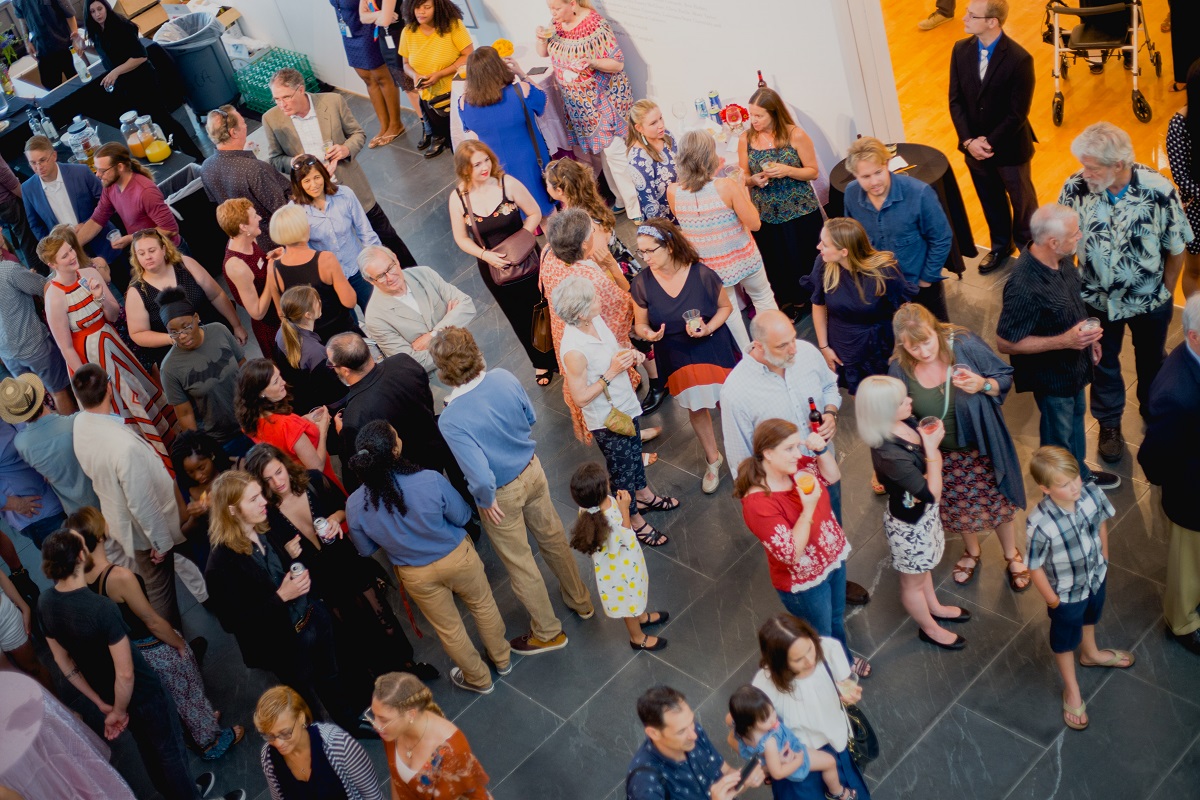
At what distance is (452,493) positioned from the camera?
461cm

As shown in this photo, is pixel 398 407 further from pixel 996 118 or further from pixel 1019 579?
pixel 996 118

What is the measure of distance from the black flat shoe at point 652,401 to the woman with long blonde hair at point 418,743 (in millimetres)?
2846

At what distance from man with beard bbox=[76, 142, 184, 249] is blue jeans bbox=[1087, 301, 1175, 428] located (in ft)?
17.9

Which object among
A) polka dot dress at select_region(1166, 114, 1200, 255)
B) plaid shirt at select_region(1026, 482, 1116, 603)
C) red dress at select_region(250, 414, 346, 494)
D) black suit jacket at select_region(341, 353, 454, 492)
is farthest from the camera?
polka dot dress at select_region(1166, 114, 1200, 255)

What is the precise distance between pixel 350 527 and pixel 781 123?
3.12m

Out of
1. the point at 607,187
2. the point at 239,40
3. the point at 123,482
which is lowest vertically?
the point at 607,187

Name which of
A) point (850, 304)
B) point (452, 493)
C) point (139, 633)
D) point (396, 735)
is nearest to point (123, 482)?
point (139, 633)

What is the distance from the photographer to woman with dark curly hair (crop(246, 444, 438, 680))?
15.1ft

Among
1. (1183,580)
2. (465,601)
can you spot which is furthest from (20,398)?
(1183,580)

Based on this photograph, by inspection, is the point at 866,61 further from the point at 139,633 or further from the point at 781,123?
the point at 139,633

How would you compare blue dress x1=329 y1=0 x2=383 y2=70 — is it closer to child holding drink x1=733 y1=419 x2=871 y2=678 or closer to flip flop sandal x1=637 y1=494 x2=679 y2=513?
flip flop sandal x1=637 y1=494 x2=679 y2=513

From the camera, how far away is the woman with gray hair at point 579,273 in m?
5.25

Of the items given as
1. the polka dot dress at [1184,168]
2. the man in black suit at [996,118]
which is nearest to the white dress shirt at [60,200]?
the man in black suit at [996,118]

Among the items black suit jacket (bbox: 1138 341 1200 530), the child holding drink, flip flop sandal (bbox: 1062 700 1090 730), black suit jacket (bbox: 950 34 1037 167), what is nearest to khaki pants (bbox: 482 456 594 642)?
the child holding drink
